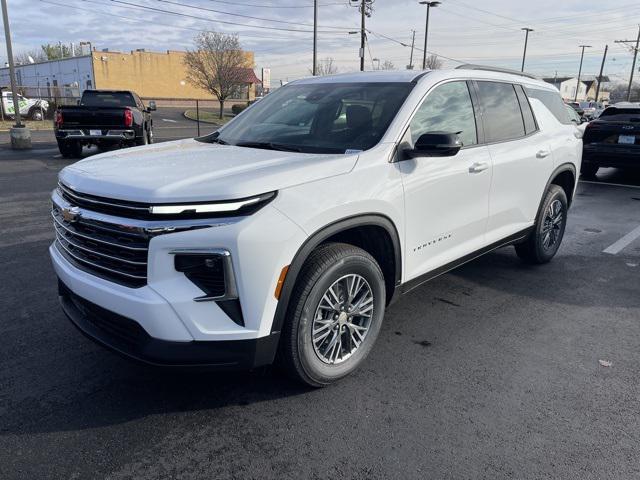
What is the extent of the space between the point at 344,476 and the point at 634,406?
1.83 meters

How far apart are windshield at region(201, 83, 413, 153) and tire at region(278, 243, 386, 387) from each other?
0.77m

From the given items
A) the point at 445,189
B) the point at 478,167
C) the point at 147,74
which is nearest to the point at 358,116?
the point at 445,189

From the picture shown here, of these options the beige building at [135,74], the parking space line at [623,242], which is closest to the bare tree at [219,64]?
the beige building at [135,74]

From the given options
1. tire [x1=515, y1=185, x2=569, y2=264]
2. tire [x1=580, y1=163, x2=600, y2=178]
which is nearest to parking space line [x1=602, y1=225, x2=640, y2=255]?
tire [x1=515, y1=185, x2=569, y2=264]

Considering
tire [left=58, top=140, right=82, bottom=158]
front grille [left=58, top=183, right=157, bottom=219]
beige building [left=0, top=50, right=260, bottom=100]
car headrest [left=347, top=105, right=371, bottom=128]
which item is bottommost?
tire [left=58, top=140, right=82, bottom=158]

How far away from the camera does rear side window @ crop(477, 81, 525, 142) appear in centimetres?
433

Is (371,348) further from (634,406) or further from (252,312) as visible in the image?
(634,406)

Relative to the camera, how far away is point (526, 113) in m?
4.95

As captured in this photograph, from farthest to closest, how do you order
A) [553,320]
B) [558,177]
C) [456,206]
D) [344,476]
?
1. [558,177]
2. [553,320]
3. [456,206]
4. [344,476]

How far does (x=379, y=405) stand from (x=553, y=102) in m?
4.09

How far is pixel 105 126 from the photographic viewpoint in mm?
13180

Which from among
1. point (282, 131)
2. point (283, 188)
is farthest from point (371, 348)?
point (282, 131)

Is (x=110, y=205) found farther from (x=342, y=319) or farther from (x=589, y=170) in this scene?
(x=589, y=170)

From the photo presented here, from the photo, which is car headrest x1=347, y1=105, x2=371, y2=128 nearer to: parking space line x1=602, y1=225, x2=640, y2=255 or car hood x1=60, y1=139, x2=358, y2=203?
car hood x1=60, y1=139, x2=358, y2=203
